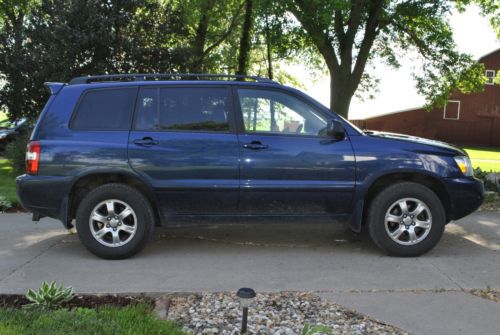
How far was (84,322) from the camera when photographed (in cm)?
354

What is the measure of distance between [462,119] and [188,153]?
4142cm

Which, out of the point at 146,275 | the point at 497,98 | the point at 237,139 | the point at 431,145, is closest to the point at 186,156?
the point at 237,139

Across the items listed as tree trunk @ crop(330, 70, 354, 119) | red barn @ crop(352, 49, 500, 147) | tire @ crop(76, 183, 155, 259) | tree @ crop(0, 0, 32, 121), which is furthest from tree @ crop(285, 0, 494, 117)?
red barn @ crop(352, 49, 500, 147)

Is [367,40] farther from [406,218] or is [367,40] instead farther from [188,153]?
[188,153]

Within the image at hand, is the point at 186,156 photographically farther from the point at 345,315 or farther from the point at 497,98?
the point at 497,98

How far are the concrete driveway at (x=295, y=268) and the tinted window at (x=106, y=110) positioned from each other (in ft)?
4.67

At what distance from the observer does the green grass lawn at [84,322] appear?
342 cm

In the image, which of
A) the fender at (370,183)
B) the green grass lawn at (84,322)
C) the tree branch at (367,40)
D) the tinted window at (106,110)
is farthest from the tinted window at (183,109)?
the tree branch at (367,40)

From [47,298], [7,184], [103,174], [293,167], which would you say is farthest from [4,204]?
[293,167]

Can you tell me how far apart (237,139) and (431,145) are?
2102 millimetres

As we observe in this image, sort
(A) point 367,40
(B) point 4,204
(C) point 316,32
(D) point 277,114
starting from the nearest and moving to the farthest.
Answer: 1. (D) point 277,114
2. (B) point 4,204
3. (C) point 316,32
4. (A) point 367,40

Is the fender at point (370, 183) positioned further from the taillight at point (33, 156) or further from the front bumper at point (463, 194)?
the taillight at point (33, 156)

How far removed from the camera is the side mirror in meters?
5.32

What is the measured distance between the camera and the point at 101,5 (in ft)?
41.2
